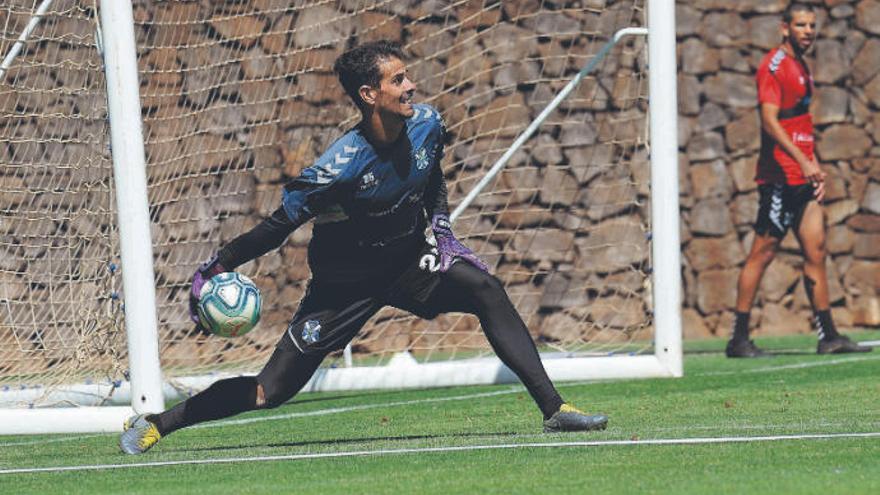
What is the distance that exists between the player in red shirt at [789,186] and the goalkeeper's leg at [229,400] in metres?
4.77

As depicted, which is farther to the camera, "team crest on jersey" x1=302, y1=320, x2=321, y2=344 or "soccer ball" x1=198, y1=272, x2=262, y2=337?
"team crest on jersey" x1=302, y1=320, x2=321, y2=344

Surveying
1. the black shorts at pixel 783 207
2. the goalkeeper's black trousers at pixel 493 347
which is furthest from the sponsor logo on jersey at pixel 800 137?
the goalkeeper's black trousers at pixel 493 347

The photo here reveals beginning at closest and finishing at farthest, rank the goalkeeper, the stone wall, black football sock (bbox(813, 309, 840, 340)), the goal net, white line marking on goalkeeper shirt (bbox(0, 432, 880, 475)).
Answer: white line marking on goalkeeper shirt (bbox(0, 432, 880, 475)) < the goalkeeper < the goal net < black football sock (bbox(813, 309, 840, 340)) < the stone wall

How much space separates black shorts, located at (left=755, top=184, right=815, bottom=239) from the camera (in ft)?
37.1

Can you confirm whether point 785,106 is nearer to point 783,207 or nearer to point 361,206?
point 783,207

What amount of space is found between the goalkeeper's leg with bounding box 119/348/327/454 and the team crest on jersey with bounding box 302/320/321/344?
59 mm

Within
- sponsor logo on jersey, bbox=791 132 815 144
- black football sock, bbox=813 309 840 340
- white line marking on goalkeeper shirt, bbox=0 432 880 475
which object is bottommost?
black football sock, bbox=813 309 840 340

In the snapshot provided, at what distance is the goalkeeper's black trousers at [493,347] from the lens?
23.4 ft

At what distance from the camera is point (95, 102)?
8.71m

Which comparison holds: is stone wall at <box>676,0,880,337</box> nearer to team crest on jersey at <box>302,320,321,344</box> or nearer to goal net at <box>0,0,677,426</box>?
goal net at <box>0,0,677,426</box>

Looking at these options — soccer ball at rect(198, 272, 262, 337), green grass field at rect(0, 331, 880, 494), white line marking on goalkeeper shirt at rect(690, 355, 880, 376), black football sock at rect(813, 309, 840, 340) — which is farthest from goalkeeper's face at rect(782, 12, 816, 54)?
soccer ball at rect(198, 272, 262, 337)

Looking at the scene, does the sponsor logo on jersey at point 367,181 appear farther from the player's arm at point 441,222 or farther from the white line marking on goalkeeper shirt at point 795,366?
the white line marking on goalkeeper shirt at point 795,366

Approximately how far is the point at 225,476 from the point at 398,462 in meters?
0.57

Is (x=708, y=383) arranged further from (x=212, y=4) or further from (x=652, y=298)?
(x=212, y=4)
